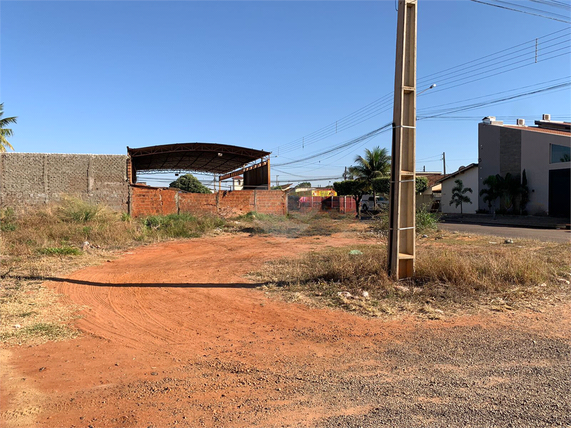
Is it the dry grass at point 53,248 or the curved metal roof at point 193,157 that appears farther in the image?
the curved metal roof at point 193,157

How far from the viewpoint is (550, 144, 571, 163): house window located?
84.9 ft

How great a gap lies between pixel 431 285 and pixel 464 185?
33.9 m

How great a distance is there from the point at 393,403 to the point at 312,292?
3.54m

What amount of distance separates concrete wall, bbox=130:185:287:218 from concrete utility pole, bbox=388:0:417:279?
15.5m

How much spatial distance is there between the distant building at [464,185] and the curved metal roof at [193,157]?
68.8 ft

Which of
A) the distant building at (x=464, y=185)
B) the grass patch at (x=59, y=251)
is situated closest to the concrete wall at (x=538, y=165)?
the distant building at (x=464, y=185)

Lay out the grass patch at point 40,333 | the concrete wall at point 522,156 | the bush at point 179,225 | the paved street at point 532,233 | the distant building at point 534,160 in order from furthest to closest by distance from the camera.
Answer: the concrete wall at point 522,156
the distant building at point 534,160
the bush at point 179,225
the paved street at point 532,233
the grass patch at point 40,333

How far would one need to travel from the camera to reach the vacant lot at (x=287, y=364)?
3014 millimetres

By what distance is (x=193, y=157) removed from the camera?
2669 cm

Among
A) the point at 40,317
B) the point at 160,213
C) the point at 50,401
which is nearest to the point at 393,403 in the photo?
the point at 50,401

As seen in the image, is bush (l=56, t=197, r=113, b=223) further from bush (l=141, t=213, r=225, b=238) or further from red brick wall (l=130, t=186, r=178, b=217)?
red brick wall (l=130, t=186, r=178, b=217)

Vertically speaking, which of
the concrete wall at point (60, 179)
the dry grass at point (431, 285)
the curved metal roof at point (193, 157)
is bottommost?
the dry grass at point (431, 285)

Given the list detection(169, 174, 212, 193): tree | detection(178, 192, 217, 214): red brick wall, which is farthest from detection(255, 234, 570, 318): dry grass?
detection(169, 174, 212, 193): tree

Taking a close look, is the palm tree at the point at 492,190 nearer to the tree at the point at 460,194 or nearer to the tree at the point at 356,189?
the tree at the point at 460,194
